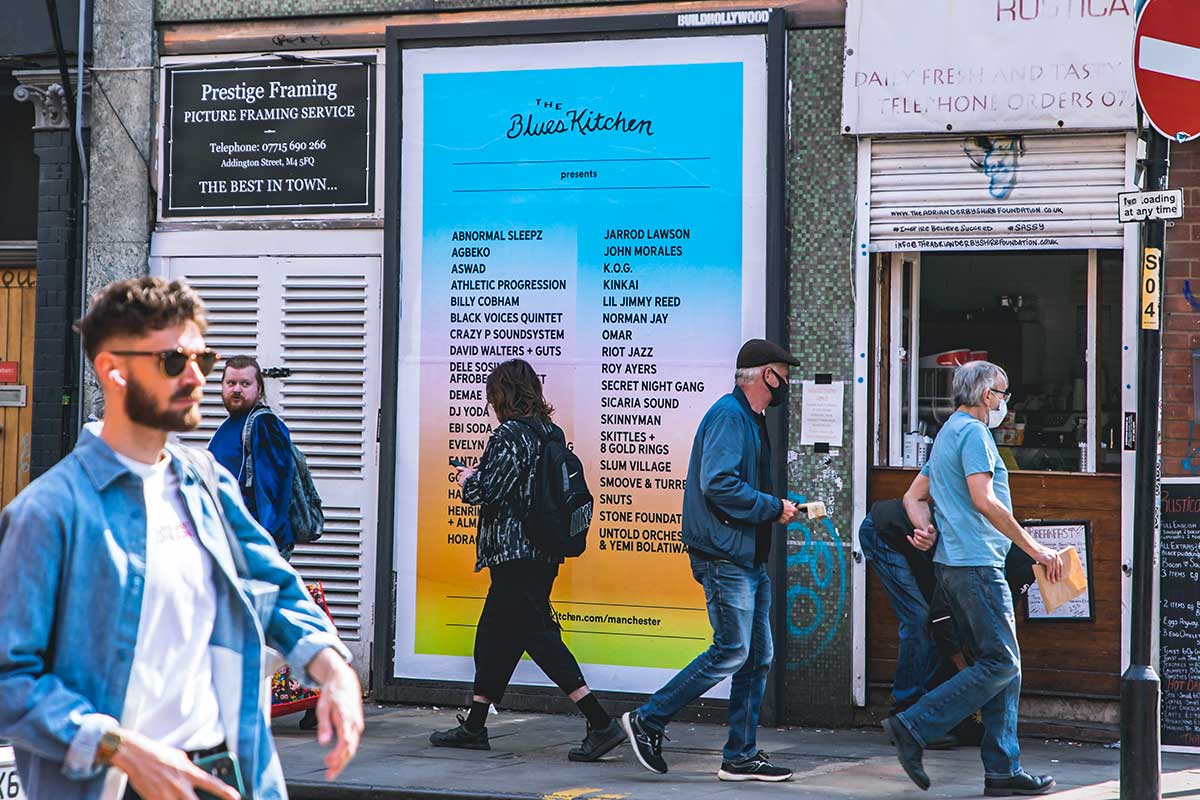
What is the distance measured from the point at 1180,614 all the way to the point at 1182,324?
1554 mm

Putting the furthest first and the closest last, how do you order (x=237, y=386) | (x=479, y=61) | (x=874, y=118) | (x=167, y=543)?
(x=479, y=61), (x=874, y=118), (x=237, y=386), (x=167, y=543)

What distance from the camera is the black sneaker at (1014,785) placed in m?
7.05

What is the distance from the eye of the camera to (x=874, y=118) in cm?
895

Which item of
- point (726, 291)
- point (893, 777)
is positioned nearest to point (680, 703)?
point (893, 777)

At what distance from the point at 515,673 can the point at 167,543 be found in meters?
6.46

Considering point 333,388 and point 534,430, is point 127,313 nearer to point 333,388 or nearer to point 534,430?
point 534,430

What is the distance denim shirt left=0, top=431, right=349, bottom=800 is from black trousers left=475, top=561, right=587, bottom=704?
4719mm

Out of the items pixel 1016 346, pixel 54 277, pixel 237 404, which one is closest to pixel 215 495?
pixel 237 404

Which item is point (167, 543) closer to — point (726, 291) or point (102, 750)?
point (102, 750)

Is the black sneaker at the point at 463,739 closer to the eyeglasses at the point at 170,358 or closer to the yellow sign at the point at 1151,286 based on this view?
the yellow sign at the point at 1151,286

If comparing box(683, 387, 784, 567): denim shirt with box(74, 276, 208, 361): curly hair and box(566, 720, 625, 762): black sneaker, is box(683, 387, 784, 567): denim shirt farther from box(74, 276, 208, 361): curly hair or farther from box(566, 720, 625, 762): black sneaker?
box(74, 276, 208, 361): curly hair

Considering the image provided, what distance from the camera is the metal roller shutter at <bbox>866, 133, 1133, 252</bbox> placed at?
8.60 m

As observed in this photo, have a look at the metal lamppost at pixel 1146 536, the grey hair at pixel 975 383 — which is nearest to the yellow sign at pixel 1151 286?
the metal lamppost at pixel 1146 536

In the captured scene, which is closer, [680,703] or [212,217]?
[680,703]
